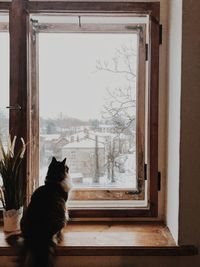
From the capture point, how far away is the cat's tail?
1.57m

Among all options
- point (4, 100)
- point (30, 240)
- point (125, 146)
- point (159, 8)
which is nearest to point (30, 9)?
point (4, 100)

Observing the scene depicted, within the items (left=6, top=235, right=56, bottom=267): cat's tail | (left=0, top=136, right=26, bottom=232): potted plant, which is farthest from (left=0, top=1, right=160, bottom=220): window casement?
(left=6, top=235, right=56, bottom=267): cat's tail

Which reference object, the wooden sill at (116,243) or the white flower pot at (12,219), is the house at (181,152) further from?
the white flower pot at (12,219)

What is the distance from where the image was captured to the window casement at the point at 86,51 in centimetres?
195

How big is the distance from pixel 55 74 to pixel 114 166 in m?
0.67

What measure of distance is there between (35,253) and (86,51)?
3.89ft

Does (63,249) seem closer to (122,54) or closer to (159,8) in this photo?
(122,54)

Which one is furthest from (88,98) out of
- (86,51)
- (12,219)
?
(12,219)

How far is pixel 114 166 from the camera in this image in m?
2.15

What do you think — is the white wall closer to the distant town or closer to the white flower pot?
the distant town

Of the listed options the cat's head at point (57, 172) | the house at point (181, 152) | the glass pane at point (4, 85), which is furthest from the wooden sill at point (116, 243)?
the glass pane at point (4, 85)

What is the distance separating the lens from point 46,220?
67.4 inches

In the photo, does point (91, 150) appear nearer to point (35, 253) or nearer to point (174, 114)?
point (174, 114)

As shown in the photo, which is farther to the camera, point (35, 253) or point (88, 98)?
point (88, 98)
